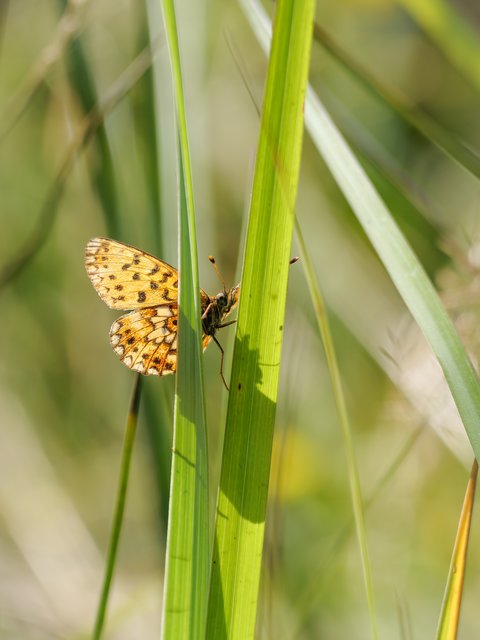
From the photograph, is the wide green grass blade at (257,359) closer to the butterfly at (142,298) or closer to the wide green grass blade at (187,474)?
the wide green grass blade at (187,474)

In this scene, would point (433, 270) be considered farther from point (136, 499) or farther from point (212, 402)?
point (136, 499)

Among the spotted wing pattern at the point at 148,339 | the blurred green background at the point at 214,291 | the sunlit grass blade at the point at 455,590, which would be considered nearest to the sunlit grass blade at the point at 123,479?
the spotted wing pattern at the point at 148,339

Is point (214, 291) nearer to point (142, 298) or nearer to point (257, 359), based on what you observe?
point (142, 298)

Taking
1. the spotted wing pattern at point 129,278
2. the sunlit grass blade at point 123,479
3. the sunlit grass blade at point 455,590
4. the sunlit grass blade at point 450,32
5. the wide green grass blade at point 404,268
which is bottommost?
the sunlit grass blade at point 455,590

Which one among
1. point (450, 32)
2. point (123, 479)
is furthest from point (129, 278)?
point (450, 32)

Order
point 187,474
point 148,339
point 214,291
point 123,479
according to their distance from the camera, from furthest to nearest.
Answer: point 214,291
point 148,339
point 123,479
point 187,474

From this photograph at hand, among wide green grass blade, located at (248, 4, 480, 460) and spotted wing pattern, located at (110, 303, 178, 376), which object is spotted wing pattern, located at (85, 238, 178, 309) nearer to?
spotted wing pattern, located at (110, 303, 178, 376)

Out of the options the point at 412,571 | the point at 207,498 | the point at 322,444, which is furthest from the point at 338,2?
the point at 207,498
